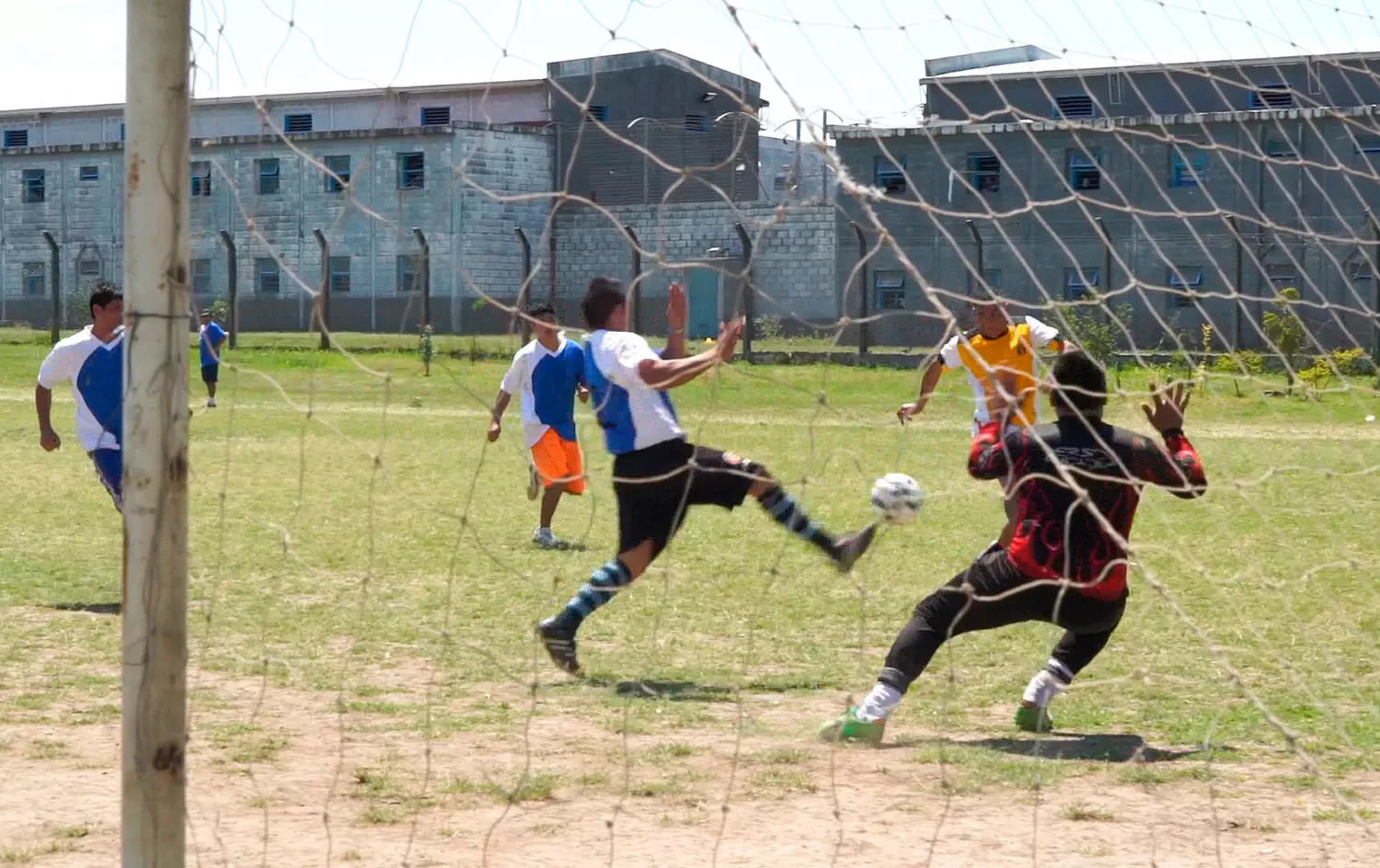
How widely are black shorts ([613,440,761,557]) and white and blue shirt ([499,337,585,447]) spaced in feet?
13.5

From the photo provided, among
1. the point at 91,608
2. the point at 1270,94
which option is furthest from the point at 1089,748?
the point at 91,608

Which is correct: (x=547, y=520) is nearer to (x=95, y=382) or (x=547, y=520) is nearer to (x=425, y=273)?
(x=95, y=382)

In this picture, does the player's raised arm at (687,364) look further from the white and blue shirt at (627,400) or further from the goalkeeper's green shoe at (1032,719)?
the goalkeeper's green shoe at (1032,719)

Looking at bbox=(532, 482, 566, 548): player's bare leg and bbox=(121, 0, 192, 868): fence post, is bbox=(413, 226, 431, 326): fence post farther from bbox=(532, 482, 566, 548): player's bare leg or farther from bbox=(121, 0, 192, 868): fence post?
bbox=(121, 0, 192, 868): fence post

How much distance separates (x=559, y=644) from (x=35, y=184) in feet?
135

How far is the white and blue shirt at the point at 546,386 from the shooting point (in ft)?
36.2

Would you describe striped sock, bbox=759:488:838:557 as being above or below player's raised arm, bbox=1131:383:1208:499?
below

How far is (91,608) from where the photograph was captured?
8.68 metres

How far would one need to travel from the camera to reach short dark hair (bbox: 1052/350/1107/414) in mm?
5637

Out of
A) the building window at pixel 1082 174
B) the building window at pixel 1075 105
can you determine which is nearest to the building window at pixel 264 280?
the building window at pixel 1075 105

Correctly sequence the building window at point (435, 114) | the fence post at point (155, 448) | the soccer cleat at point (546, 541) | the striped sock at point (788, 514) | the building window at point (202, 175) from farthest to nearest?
the building window at point (435, 114), the soccer cleat at point (546, 541), the striped sock at point (788, 514), the building window at point (202, 175), the fence post at point (155, 448)

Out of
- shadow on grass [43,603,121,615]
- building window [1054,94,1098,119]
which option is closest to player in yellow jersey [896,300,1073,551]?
shadow on grass [43,603,121,615]

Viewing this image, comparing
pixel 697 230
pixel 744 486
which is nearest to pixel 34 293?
pixel 697 230

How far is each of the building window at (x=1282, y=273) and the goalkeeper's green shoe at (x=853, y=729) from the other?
25168mm
